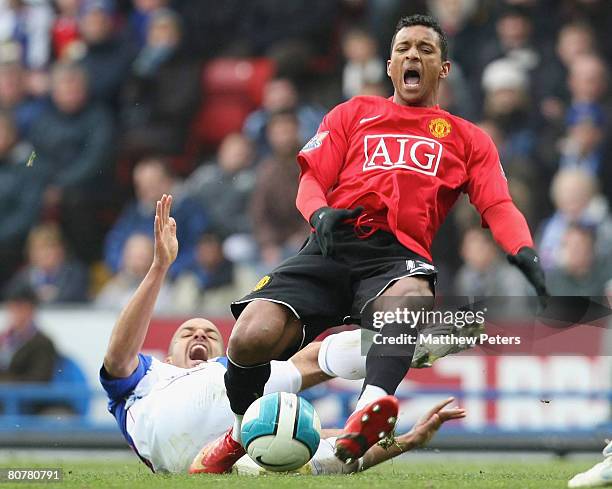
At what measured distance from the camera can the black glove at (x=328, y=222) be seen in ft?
16.4

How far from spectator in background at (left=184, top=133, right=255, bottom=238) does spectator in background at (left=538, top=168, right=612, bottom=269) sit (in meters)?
2.56

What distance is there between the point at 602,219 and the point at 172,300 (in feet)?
12.2

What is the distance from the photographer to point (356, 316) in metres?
5.27

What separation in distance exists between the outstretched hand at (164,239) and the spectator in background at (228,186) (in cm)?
543

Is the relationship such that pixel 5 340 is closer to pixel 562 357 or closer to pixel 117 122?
pixel 117 122

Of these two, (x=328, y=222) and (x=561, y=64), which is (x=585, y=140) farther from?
(x=328, y=222)

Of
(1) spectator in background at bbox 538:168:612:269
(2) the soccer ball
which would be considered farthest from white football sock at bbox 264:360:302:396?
(1) spectator in background at bbox 538:168:612:269

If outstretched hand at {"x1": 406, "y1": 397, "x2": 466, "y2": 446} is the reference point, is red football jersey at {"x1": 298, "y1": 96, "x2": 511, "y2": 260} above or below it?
above

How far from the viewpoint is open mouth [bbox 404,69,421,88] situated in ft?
18.2

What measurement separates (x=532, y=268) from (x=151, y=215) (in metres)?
6.95

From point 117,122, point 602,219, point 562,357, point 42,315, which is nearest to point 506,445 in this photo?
point 562,357

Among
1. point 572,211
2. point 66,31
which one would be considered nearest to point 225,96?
point 66,31

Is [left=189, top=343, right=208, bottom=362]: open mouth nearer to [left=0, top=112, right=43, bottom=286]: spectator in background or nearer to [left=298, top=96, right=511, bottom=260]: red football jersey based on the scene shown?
[left=298, top=96, right=511, bottom=260]: red football jersey

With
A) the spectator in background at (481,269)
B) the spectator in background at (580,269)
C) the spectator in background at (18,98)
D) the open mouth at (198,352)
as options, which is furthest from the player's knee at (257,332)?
the spectator in background at (18,98)
